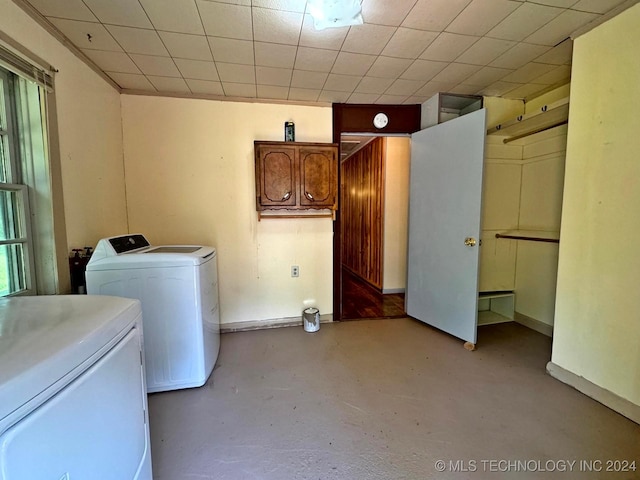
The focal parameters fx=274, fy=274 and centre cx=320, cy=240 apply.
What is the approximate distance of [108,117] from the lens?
2281mm

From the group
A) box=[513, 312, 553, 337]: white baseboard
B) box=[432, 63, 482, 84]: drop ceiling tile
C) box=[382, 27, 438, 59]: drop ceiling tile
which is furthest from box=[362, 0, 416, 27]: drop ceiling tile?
box=[513, 312, 553, 337]: white baseboard

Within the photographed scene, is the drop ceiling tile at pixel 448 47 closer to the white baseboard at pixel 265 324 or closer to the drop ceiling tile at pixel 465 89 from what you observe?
the drop ceiling tile at pixel 465 89

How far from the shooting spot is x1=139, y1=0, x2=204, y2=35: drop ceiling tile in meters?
1.50

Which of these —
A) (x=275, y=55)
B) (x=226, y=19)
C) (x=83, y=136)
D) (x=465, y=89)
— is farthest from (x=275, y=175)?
(x=465, y=89)

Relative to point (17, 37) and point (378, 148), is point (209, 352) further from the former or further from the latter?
point (378, 148)

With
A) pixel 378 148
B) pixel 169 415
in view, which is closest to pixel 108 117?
pixel 169 415

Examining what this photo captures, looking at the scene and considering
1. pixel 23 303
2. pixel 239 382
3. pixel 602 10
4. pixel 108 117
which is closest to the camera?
pixel 23 303

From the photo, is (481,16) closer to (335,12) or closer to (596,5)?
(596,5)

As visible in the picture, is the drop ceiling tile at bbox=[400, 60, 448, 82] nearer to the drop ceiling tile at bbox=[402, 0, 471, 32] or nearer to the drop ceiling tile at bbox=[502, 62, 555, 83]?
the drop ceiling tile at bbox=[402, 0, 471, 32]

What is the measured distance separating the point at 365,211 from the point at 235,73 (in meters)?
3.21

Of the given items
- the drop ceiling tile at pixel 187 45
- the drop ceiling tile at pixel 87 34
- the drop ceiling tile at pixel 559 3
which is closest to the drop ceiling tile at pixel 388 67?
the drop ceiling tile at pixel 559 3

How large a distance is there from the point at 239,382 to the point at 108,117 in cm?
239

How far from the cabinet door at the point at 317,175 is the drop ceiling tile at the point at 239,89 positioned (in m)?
0.71

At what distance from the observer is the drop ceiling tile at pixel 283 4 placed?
150 cm
